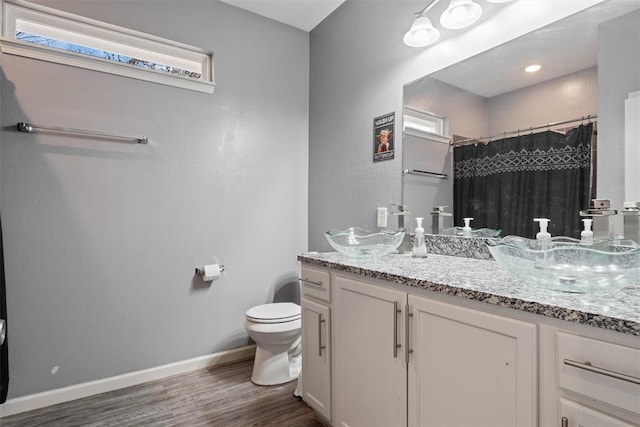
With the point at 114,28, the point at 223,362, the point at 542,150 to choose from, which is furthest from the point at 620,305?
the point at 114,28

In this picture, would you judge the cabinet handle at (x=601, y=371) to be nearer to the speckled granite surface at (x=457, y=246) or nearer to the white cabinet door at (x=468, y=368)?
the white cabinet door at (x=468, y=368)

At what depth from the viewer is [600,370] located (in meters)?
0.71

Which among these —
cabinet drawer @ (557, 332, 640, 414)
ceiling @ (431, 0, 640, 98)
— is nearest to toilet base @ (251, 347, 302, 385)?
cabinet drawer @ (557, 332, 640, 414)

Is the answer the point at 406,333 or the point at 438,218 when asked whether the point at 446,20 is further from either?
the point at 406,333

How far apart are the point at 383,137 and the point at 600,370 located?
1.65m

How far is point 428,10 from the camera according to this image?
1.78 metres

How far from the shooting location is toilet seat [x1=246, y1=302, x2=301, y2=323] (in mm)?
1994

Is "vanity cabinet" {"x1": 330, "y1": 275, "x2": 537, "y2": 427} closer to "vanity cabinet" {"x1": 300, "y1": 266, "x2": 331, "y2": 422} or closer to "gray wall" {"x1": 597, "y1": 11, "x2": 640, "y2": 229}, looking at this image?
"vanity cabinet" {"x1": 300, "y1": 266, "x2": 331, "y2": 422}

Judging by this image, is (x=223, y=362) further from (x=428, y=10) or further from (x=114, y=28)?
(x=428, y=10)

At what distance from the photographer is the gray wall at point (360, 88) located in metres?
1.79

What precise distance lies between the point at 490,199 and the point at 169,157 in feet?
6.43

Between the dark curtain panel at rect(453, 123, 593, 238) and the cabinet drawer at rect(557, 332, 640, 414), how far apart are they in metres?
0.74

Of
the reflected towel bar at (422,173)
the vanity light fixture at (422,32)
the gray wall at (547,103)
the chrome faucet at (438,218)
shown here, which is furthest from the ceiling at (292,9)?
the chrome faucet at (438,218)

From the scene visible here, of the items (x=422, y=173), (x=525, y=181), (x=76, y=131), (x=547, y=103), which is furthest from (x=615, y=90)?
(x=76, y=131)
